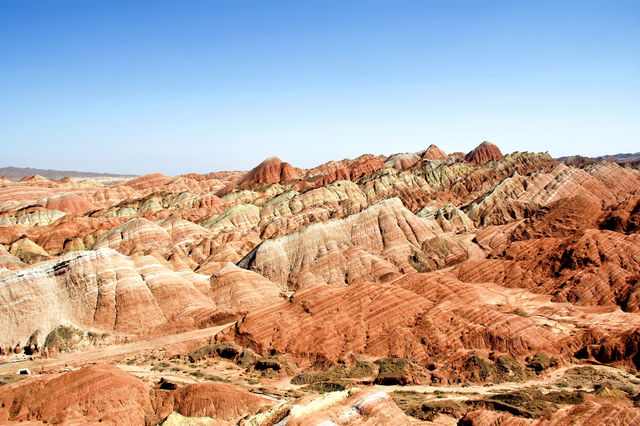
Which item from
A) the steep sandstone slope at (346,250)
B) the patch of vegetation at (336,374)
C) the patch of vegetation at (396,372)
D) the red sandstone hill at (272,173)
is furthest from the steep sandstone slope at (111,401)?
the red sandstone hill at (272,173)

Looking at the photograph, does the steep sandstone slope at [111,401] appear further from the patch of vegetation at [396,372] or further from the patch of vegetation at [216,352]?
the patch of vegetation at [216,352]

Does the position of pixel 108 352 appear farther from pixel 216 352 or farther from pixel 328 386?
pixel 328 386

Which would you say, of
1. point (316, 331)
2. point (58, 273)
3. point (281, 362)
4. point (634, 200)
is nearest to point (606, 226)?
point (634, 200)

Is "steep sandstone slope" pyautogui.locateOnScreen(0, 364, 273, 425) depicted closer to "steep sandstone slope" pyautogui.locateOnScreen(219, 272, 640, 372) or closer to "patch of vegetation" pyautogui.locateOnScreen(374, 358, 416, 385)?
"patch of vegetation" pyautogui.locateOnScreen(374, 358, 416, 385)

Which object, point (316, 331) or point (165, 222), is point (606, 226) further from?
point (165, 222)

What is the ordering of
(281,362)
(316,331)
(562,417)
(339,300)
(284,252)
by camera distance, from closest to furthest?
1. (562,417)
2. (281,362)
3. (316,331)
4. (339,300)
5. (284,252)
